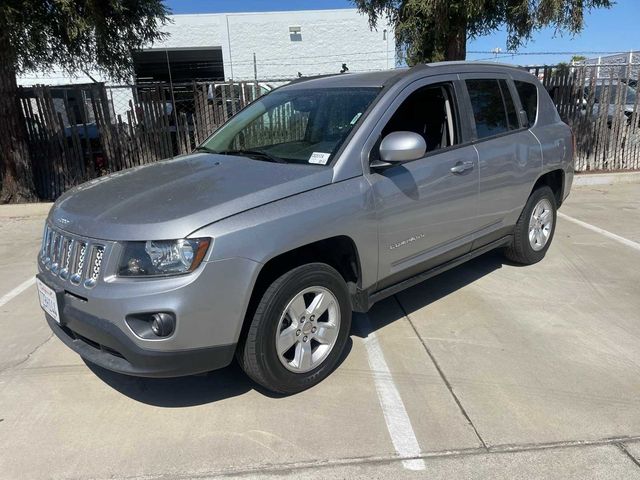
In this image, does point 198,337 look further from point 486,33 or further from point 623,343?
point 486,33

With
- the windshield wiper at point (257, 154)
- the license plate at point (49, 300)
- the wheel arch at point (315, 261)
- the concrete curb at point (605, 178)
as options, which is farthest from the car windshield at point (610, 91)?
the license plate at point (49, 300)

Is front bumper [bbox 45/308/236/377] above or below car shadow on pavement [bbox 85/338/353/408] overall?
above

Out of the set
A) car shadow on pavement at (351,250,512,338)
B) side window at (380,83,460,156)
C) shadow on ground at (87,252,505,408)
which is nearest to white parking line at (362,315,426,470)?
shadow on ground at (87,252,505,408)

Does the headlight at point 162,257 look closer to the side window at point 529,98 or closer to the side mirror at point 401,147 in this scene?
the side mirror at point 401,147

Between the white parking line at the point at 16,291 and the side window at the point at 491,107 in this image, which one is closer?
the side window at the point at 491,107

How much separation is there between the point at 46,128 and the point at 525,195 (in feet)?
26.0

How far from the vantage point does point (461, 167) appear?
4.00 m

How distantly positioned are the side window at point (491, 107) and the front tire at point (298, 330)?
204 centimetres

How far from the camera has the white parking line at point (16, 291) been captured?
4.88m

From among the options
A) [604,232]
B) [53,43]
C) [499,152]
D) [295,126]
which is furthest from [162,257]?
[53,43]

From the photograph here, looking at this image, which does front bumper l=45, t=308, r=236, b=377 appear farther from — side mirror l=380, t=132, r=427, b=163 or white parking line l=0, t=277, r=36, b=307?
white parking line l=0, t=277, r=36, b=307

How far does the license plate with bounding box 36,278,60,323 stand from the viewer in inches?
118

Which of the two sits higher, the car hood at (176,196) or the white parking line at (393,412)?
the car hood at (176,196)

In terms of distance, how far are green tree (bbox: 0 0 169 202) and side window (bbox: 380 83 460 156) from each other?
18.3ft
